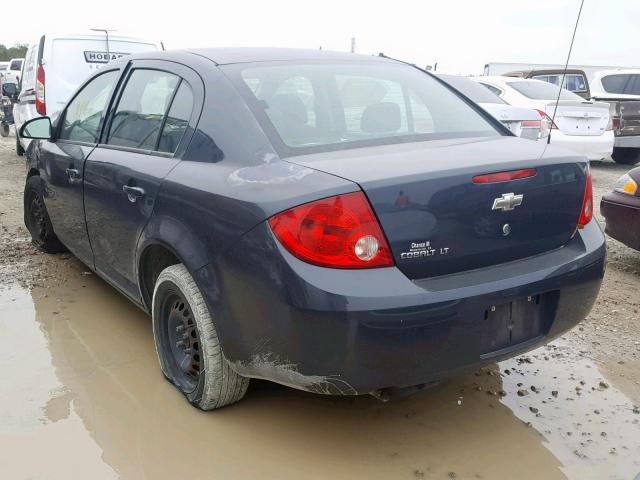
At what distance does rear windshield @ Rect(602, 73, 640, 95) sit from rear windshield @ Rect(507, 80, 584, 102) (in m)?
3.27

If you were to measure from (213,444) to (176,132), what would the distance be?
1.38 meters

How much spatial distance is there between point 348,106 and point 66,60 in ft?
22.9

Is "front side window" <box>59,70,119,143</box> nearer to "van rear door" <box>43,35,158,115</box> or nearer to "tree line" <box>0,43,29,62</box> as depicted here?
"van rear door" <box>43,35,158,115</box>

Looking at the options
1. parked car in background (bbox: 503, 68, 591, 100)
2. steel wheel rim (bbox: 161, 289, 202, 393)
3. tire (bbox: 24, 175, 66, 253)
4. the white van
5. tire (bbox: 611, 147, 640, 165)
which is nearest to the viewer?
steel wheel rim (bbox: 161, 289, 202, 393)

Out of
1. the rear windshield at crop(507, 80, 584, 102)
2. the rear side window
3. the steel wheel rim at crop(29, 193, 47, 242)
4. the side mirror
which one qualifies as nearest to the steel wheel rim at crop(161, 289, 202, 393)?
the rear side window

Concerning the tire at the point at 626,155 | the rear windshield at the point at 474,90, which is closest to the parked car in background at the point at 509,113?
the rear windshield at the point at 474,90

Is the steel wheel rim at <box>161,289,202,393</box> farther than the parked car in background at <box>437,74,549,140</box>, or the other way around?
the parked car in background at <box>437,74,549,140</box>

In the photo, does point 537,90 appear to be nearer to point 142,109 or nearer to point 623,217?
point 623,217

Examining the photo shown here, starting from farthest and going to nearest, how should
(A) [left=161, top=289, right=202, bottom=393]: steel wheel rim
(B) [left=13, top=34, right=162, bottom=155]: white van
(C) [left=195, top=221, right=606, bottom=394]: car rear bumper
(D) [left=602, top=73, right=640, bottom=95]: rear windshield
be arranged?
1. (D) [left=602, top=73, right=640, bottom=95]: rear windshield
2. (B) [left=13, top=34, right=162, bottom=155]: white van
3. (A) [left=161, top=289, right=202, bottom=393]: steel wheel rim
4. (C) [left=195, top=221, right=606, bottom=394]: car rear bumper

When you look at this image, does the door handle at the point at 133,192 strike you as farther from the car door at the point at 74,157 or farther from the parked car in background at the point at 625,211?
the parked car in background at the point at 625,211

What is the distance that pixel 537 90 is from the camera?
9.89m

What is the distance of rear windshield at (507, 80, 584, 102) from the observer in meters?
9.63

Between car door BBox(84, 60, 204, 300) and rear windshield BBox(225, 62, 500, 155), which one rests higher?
rear windshield BBox(225, 62, 500, 155)

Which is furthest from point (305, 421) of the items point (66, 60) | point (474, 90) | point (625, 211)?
point (66, 60)
